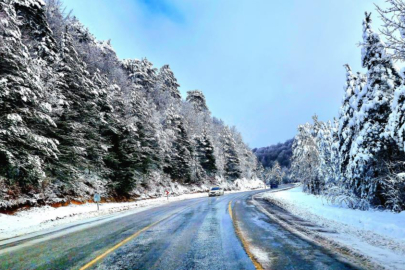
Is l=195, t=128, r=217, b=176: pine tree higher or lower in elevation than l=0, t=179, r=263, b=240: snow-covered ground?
higher

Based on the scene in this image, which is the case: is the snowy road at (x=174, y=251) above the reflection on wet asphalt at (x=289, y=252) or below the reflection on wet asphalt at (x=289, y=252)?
above

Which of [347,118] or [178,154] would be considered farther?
[178,154]

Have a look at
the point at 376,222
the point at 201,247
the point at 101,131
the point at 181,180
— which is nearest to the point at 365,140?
the point at 376,222

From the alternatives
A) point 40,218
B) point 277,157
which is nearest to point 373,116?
point 40,218

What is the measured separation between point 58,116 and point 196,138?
37168mm

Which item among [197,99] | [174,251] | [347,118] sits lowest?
[174,251]

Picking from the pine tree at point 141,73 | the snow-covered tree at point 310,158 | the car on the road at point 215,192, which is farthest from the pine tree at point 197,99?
the car on the road at point 215,192

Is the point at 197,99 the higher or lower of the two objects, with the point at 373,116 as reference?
higher

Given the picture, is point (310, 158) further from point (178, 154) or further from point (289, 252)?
point (289, 252)

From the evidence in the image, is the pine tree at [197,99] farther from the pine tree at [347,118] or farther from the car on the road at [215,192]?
the pine tree at [347,118]

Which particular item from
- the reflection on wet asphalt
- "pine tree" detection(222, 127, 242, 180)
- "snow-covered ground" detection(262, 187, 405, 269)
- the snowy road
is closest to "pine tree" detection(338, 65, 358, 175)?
"snow-covered ground" detection(262, 187, 405, 269)

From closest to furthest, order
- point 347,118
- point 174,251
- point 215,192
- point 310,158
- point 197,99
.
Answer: point 174,251 → point 347,118 → point 215,192 → point 310,158 → point 197,99

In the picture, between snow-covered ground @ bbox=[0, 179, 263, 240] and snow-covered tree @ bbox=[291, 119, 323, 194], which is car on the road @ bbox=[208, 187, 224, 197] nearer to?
snow-covered tree @ bbox=[291, 119, 323, 194]

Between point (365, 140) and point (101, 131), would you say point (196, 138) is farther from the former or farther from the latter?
point (365, 140)
